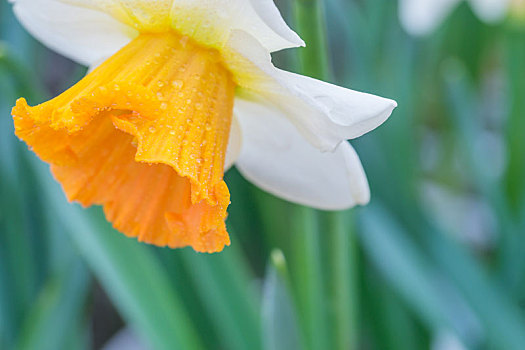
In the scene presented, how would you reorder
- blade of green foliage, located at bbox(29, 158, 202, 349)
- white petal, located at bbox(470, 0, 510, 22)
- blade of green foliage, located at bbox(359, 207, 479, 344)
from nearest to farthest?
blade of green foliage, located at bbox(29, 158, 202, 349)
blade of green foliage, located at bbox(359, 207, 479, 344)
white petal, located at bbox(470, 0, 510, 22)

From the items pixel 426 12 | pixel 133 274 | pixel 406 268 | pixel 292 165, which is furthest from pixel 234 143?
pixel 426 12

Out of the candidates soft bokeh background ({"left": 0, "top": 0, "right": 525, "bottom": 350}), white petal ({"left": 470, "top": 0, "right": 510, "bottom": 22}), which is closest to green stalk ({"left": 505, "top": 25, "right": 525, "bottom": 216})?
soft bokeh background ({"left": 0, "top": 0, "right": 525, "bottom": 350})

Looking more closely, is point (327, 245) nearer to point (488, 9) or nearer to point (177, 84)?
point (177, 84)

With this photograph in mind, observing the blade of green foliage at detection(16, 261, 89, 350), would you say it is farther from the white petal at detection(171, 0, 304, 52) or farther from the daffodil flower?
the daffodil flower

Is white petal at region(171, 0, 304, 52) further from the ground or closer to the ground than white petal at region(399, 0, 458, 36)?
further from the ground

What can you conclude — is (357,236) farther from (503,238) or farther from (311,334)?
(311,334)

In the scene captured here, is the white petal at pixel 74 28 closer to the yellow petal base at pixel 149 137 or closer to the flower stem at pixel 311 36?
the yellow petal base at pixel 149 137

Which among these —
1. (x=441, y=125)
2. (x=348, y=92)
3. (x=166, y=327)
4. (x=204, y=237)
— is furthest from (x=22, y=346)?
(x=441, y=125)
